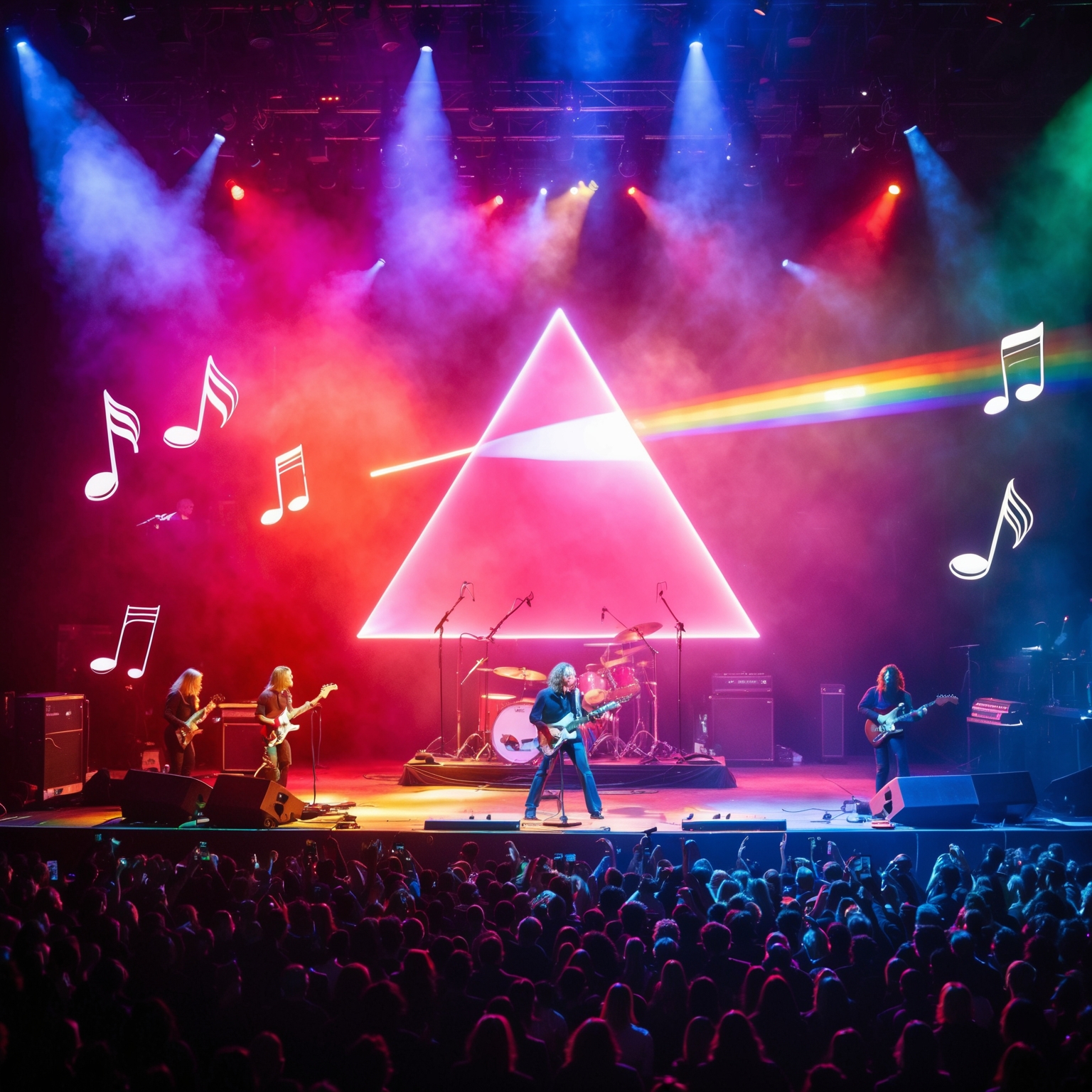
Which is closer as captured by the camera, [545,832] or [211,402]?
[545,832]

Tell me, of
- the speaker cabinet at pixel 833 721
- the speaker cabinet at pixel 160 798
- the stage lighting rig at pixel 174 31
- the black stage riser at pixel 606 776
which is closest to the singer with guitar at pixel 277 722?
the speaker cabinet at pixel 160 798

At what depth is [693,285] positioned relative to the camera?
48.2ft

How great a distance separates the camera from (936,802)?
27.4ft

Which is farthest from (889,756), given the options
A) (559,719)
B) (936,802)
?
(559,719)

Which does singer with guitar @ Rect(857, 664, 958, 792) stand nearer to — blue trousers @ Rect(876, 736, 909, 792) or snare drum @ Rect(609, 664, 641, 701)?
blue trousers @ Rect(876, 736, 909, 792)

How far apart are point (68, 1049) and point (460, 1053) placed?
1384 millimetres

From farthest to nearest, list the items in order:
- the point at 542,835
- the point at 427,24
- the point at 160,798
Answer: the point at 427,24, the point at 160,798, the point at 542,835

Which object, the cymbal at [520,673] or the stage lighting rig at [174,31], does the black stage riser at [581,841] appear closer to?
the cymbal at [520,673]

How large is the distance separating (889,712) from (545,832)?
3954mm

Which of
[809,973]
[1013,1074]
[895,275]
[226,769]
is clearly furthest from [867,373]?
[1013,1074]

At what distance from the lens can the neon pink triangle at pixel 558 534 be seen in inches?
571

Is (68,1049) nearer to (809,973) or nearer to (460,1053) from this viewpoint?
(460,1053)

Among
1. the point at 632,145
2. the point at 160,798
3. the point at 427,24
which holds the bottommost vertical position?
the point at 160,798

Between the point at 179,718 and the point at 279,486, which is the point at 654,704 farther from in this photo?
the point at 279,486
